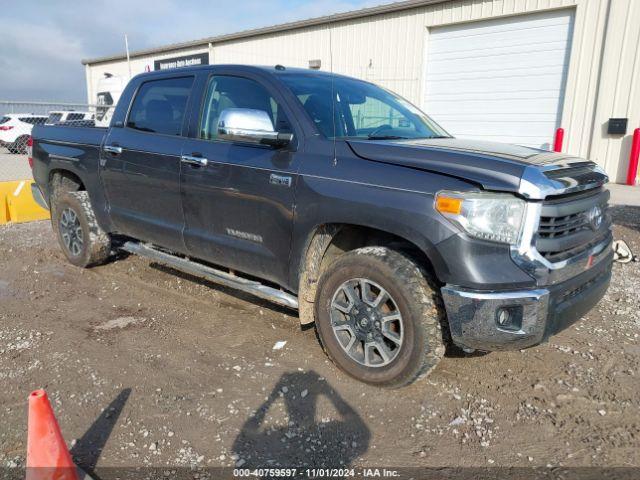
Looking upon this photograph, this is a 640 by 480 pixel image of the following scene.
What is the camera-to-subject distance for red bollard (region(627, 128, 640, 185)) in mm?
10297

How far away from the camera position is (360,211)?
288 cm

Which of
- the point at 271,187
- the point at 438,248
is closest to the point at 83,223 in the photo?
the point at 271,187

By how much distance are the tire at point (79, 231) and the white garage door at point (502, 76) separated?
10.2m

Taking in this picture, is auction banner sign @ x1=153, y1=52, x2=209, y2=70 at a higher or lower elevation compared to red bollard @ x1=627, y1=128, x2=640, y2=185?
higher

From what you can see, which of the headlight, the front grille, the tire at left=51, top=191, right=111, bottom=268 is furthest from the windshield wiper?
the tire at left=51, top=191, right=111, bottom=268

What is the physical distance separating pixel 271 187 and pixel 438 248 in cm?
126

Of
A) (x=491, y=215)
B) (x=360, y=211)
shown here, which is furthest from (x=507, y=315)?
(x=360, y=211)

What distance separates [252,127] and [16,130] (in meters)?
21.2

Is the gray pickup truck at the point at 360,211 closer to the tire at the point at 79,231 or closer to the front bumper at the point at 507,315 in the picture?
the front bumper at the point at 507,315

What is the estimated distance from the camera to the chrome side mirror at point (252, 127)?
3.24 metres

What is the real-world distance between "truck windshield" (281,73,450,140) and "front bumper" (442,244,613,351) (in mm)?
1361

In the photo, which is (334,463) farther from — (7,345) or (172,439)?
(7,345)

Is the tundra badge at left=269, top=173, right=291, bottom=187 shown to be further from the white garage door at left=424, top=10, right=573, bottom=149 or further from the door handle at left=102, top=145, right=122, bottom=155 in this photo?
the white garage door at left=424, top=10, right=573, bottom=149

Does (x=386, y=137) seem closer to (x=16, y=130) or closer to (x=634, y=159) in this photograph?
(x=634, y=159)
